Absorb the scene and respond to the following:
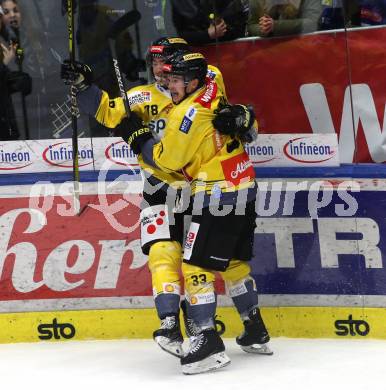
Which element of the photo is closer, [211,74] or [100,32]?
[211,74]

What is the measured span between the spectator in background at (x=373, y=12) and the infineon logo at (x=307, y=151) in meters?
0.72

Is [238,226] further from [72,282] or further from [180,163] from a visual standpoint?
[72,282]

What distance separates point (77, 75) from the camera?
17.2 ft

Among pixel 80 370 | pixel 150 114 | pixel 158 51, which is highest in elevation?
pixel 158 51

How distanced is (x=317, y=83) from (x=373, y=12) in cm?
50

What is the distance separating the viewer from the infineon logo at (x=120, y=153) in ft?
19.4

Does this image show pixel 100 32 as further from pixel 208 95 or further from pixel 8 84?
pixel 208 95

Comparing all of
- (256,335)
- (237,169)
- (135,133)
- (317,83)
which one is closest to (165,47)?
(135,133)

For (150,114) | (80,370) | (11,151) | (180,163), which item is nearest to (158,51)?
(150,114)

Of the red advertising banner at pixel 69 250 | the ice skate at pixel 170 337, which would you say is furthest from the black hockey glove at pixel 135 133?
the ice skate at pixel 170 337

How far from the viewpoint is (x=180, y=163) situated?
495cm

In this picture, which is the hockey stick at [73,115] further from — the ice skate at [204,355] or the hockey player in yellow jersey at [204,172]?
the ice skate at [204,355]

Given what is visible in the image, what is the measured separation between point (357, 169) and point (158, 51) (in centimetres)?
128

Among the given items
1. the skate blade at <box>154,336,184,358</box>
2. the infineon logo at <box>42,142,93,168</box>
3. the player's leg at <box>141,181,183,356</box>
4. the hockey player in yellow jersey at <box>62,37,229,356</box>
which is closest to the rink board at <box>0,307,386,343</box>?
the player's leg at <box>141,181,183,356</box>
